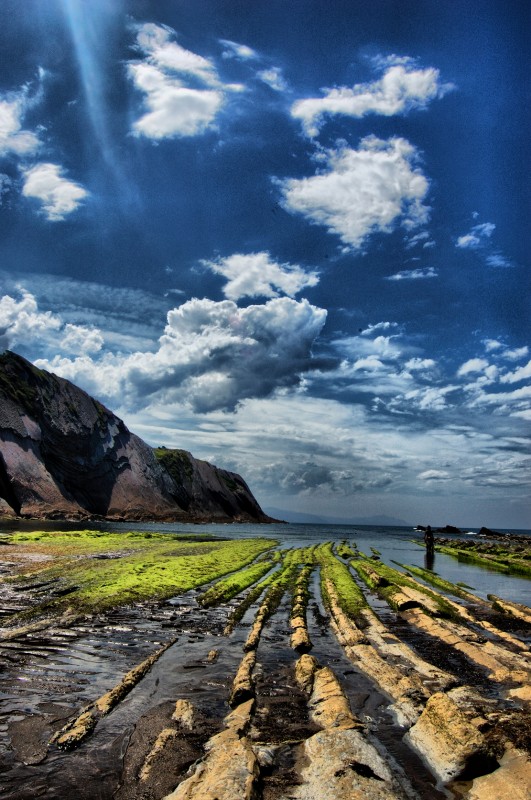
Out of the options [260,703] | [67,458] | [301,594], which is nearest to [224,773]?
[260,703]

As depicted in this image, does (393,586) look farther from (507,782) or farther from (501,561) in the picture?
(501,561)

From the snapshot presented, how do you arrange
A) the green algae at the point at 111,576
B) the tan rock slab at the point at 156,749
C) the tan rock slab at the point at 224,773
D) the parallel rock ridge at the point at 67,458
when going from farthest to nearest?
the parallel rock ridge at the point at 67,458 → the green algae at the point at 111,576 → the tan rock slab at the point at 156,749 → the tan rock slab at the point at 224,773

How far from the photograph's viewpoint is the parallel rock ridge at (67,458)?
111000 millimetres

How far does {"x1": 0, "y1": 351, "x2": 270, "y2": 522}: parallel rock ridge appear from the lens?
111 metres

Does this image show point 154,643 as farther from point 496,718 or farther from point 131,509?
point 131,509

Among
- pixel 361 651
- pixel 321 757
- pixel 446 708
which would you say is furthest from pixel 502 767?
pixel 361 651

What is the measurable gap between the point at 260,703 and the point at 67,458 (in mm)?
137367

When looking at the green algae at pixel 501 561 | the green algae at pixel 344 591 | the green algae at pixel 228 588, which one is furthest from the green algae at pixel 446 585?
the green algae at pixel 228 588

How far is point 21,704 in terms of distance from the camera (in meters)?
9.09

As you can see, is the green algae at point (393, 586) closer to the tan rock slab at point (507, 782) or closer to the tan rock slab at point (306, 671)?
the tan rock slab at point (306, 671)

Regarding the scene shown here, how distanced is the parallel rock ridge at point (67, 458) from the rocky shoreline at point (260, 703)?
99.2m

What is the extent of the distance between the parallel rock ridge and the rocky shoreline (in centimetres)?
9921

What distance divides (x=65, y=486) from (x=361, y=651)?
131332 millimetres

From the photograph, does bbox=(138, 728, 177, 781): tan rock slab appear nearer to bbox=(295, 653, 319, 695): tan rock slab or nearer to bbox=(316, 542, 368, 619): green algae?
bbox=(295, 653, 319, 695): tan rock slab
